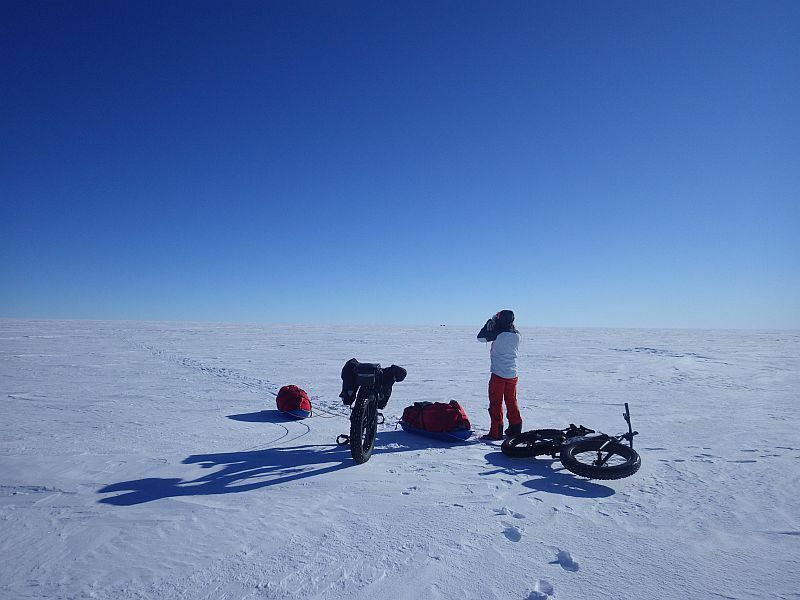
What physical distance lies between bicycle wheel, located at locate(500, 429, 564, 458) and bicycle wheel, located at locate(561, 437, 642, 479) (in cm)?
31

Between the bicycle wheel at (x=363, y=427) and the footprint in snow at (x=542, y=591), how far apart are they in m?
2.52

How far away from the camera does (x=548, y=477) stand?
15.4ft

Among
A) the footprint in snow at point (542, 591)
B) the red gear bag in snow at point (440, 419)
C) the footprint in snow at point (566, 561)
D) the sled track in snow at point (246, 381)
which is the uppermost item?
the red gear bag in snow at point (440, 419)

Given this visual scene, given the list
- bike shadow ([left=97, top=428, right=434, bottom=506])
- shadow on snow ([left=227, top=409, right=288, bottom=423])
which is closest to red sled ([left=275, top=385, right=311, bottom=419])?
shadow on snow ([left=227, top=409, right=288, bottom=423])

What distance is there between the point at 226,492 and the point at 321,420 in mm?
3102

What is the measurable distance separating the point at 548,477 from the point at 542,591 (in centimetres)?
211

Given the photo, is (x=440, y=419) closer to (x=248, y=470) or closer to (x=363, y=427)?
(x=363, y=427)

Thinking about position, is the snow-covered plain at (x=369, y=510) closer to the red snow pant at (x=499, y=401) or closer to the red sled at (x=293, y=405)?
the red sled at (x=293, y=405)

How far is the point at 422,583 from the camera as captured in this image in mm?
2756

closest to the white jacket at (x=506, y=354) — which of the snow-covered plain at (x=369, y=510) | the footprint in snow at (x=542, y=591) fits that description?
the snow-covered plain at (x=369, y=510)

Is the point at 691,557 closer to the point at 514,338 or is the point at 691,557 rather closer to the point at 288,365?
the point at 514,338

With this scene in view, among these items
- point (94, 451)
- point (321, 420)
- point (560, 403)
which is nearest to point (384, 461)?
point (321, 420)

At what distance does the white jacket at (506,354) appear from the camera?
6094 millimetres

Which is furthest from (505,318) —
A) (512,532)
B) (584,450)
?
(512,532)
